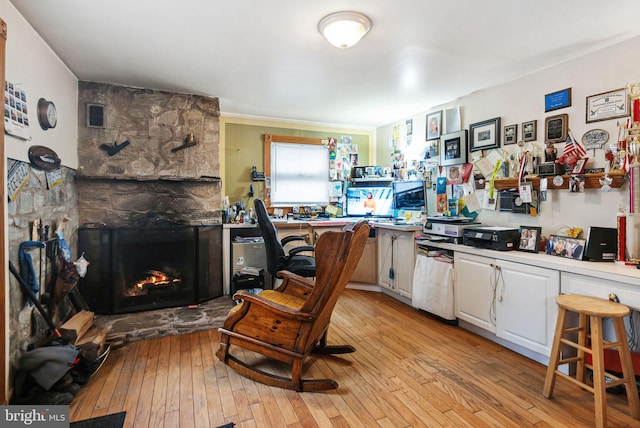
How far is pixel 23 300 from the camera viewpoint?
2027mm

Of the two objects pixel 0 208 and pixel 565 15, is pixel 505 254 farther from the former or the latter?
pixel 0 208

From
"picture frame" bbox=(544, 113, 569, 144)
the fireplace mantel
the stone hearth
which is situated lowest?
the stone hearth

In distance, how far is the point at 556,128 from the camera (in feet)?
8.86

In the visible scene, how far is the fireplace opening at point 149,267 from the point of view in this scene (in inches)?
125

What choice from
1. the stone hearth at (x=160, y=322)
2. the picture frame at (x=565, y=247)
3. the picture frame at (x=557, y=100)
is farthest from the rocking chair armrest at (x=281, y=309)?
the picture frame at (x=557, y=100)

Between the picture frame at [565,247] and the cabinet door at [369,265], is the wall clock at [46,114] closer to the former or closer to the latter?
the cabinet door at [369,265]

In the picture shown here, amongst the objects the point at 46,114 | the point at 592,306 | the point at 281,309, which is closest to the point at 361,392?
the point at 281,309

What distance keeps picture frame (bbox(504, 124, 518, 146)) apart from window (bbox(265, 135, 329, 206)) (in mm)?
2528

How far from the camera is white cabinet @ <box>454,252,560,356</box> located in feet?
7.64

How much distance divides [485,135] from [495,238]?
3.94 ft

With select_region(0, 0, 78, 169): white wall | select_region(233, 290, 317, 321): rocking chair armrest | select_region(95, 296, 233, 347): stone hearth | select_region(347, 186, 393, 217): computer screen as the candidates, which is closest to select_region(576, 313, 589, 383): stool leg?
select_region(233, 290, 317, 321): rocking chair armrest

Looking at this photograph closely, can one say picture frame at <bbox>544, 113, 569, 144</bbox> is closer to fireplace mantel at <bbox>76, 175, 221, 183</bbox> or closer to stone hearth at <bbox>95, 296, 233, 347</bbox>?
fireplace mantel at <bbox>76, 175, 221, 183</bbox>

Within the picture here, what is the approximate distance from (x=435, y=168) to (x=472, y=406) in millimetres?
2746

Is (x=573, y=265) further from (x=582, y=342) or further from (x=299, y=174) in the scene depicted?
(x=299, y=174)
